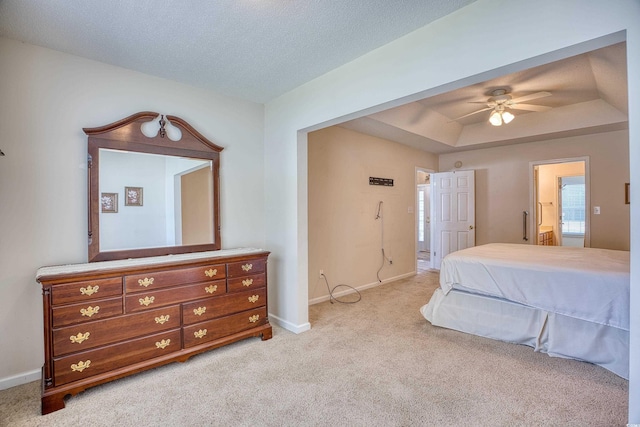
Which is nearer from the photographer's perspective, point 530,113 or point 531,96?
point 531,96

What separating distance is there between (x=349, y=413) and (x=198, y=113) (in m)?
2.89

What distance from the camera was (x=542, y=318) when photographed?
264 centimetres

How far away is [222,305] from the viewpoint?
2.67 m

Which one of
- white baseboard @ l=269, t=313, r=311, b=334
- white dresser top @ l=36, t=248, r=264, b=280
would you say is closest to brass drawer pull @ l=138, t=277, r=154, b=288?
white dresser top @ l=36, t=248, r=264, b=280

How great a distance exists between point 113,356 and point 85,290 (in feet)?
1.70

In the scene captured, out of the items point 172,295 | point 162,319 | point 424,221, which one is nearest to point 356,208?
point 172,295

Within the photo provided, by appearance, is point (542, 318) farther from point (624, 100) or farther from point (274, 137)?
point (274, 137)

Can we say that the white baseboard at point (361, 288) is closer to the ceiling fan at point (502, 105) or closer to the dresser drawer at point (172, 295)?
the dresser drawer at point (172, 295)

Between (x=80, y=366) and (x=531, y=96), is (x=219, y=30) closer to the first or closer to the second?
(x=80, y=366)

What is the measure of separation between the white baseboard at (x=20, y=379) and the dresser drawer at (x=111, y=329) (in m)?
0.60

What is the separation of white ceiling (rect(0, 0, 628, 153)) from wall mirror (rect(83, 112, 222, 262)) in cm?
57

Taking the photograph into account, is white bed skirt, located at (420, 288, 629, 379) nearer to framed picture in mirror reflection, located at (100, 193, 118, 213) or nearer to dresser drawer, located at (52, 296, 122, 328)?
dresser drawer, located at (52, 296, 122, 328)

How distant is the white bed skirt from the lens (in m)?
2.32

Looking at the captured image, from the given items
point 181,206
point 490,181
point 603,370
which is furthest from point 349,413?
point 490,181
